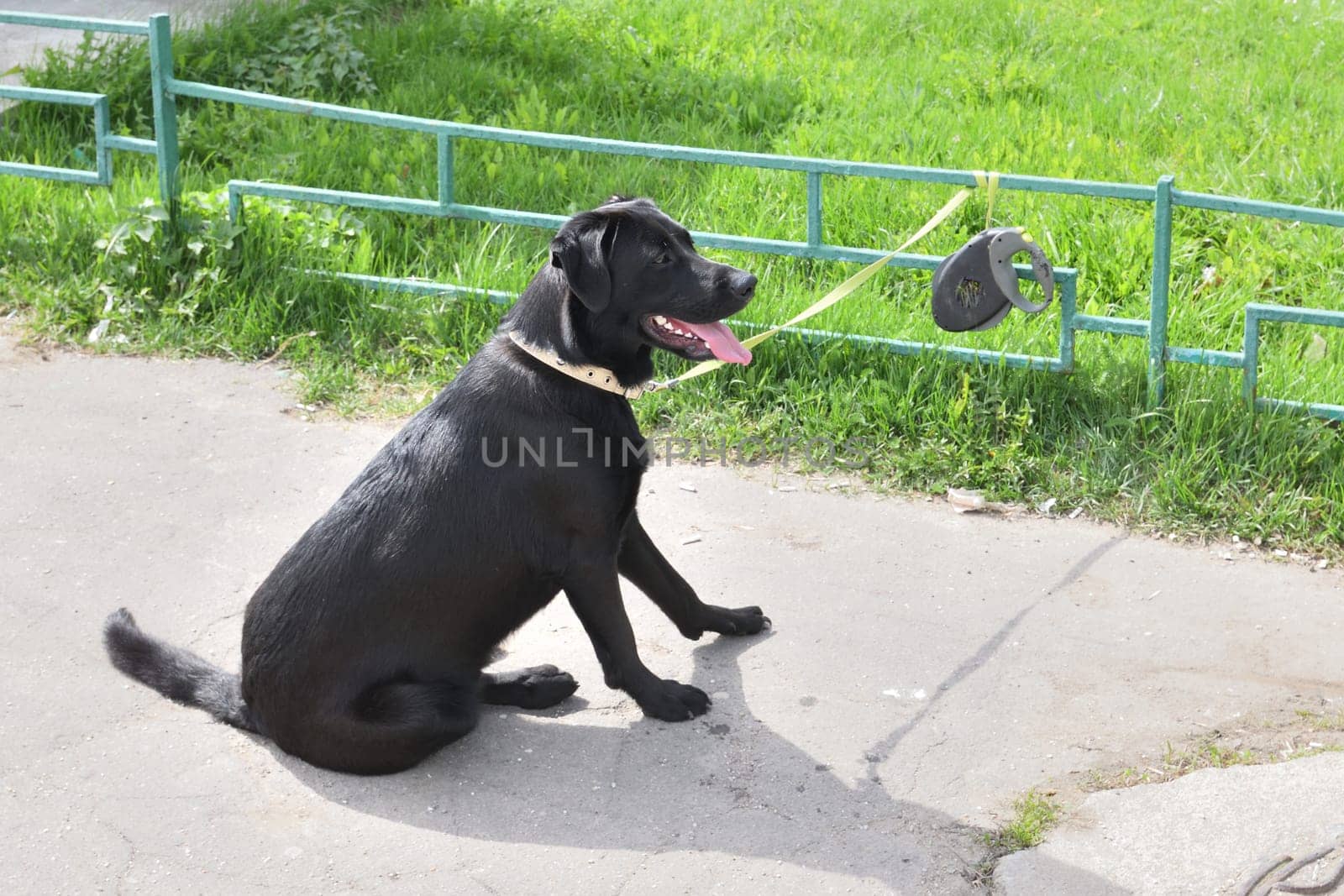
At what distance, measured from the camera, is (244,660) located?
3818 millimetres

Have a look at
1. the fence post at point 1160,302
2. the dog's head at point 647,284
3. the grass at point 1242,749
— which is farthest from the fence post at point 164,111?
the grass at point 1242,749

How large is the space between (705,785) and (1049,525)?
196 centimetres

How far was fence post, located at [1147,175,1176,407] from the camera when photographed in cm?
533

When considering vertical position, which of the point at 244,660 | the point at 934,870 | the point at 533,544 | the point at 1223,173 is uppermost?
the point at 1223,173

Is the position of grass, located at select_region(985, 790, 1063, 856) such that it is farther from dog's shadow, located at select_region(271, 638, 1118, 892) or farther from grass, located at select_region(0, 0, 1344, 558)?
grass, located at select_region(0, 0, 1344, 558)

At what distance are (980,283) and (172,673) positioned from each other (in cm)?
286

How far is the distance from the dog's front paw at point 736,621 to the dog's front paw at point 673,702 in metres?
0.36

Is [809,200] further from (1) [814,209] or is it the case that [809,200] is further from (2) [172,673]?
(2) [172,673]

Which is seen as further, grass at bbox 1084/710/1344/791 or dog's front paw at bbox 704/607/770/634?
dog's front paw at bbox 704/607/770/634

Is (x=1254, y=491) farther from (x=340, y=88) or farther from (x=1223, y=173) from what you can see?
(x=340, y=88)

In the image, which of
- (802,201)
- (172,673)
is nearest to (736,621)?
(172,673)

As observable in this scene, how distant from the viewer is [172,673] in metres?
4.04

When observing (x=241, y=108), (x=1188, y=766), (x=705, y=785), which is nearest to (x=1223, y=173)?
(x=1188, y=766)

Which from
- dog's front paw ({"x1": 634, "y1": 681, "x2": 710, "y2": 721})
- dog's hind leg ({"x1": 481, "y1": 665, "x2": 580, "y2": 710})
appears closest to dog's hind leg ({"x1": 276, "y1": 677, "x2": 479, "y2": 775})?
dog's hind leg ({"x1": 481, "y1": 665, "x2": 580, "y2": 710})
